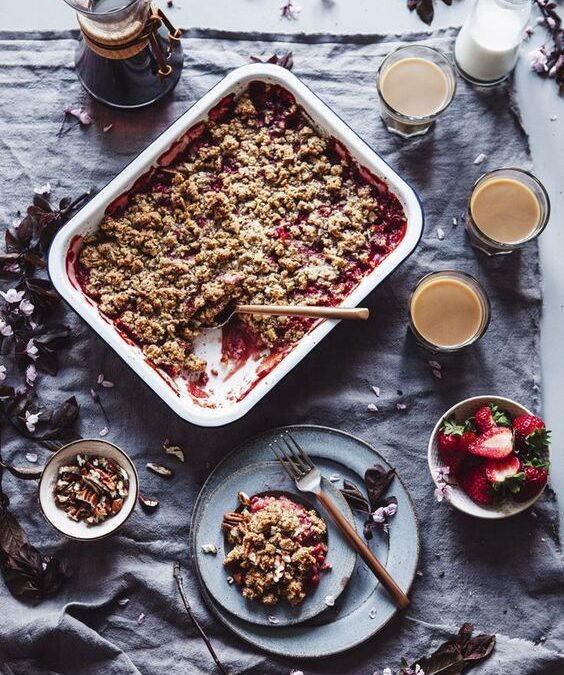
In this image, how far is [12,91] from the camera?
262 cm

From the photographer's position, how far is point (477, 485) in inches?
94.7

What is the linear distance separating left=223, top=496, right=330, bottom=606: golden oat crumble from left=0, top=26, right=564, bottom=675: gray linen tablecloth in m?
0.18

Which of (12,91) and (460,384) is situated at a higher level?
(12,91)

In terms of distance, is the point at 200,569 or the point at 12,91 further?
the point at 12,91

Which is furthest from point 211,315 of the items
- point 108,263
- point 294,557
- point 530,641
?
point 530,641

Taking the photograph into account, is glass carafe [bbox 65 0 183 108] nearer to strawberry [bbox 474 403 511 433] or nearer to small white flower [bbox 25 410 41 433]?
small white flower [bbox 25 410 41 433]

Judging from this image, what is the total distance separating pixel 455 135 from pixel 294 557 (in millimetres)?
1291

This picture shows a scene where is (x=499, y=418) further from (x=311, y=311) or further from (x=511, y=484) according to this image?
(x=311, y=311)

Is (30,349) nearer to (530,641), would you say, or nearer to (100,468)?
(100,468)

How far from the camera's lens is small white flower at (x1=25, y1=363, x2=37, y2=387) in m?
2.53

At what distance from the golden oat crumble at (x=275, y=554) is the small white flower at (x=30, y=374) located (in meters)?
0.70

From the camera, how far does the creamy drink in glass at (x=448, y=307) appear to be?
2.49m

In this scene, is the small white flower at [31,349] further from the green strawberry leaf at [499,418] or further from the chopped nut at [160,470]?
the green strawberry leaf at [499,418]

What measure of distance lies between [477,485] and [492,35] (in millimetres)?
1256
